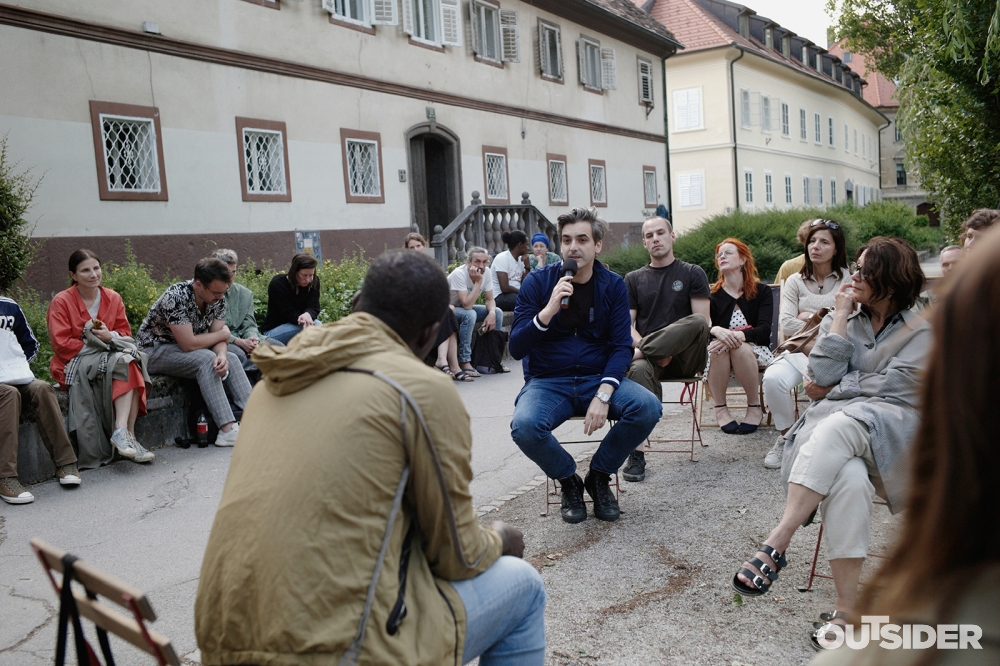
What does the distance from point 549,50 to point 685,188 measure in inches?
655

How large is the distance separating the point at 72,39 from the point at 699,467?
35.5ft

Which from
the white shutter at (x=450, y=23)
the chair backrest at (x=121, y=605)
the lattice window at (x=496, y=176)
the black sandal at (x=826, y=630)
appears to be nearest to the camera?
the chair backrest at (x=121, y=605)

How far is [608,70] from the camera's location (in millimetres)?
25734

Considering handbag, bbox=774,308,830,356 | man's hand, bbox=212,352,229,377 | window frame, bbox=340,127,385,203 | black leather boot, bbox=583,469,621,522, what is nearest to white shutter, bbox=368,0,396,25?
window frame, bbox=340,127,385,203

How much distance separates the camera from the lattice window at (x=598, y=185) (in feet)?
82.9

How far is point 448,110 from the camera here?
766 inches

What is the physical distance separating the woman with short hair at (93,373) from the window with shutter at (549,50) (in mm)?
17196

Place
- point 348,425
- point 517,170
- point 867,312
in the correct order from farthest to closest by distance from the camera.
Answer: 1. point 517,170
2. point 867,312
3. point 348,425

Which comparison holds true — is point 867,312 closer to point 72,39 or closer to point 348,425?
point 348,425

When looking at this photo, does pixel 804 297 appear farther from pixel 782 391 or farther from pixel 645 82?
pixel 645 82

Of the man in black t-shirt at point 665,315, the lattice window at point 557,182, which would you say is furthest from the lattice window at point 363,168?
the man in black t-shirt at point 665,315

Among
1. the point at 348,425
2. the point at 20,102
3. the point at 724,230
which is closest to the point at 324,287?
the point at 20,102

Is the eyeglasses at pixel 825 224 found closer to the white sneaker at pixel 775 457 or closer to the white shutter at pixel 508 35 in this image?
the white sneaker at pixel 775 457

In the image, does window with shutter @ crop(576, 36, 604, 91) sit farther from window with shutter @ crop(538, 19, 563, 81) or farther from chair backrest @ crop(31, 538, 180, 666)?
A: chair backrest @ crop(31, 538, 180, 666)
